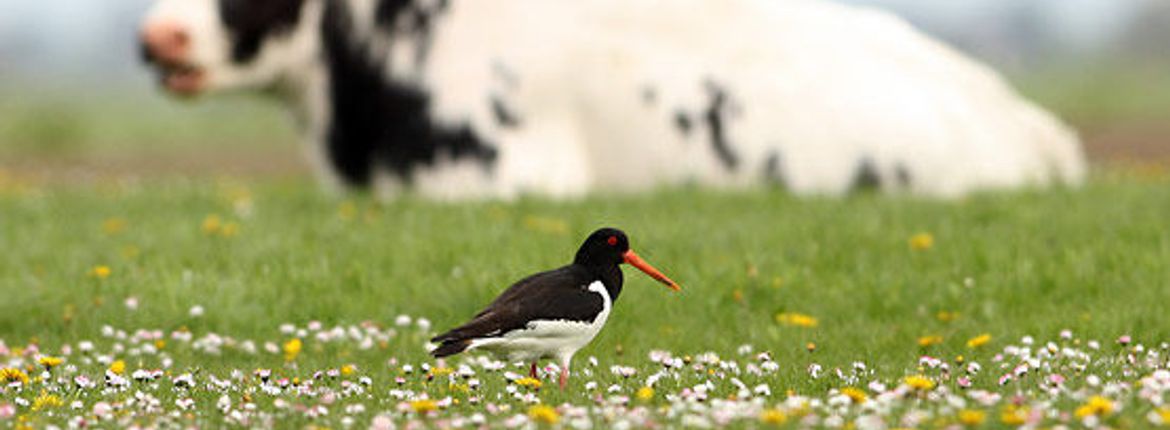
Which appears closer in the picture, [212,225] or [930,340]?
[930,340]

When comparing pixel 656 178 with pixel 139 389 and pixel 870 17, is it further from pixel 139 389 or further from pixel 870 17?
pixel 139 389

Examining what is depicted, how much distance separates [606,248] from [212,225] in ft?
18.3

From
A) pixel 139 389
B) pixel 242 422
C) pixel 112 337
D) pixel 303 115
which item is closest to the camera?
pixel 242 422

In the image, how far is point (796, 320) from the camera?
8.47 metres

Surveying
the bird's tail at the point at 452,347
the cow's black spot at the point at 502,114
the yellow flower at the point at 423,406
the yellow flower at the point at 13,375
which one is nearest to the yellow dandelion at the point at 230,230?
the cow's black spot at the point at 502,114

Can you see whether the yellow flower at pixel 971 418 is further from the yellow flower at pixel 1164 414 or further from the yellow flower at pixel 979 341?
the yellow flower at pixel 979 341

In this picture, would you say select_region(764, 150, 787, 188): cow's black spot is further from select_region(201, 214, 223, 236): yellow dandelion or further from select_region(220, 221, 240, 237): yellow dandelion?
select_region(201, 214, 223, 236): yellow dandelion

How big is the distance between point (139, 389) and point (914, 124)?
6.95 meters

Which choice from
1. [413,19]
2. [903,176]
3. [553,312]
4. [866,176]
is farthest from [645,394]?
[413,19]

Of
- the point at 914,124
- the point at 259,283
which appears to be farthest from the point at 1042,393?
the point at 914,124

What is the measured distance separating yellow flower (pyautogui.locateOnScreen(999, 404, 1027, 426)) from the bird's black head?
175 cm

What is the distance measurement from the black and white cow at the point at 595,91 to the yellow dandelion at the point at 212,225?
4.09ft

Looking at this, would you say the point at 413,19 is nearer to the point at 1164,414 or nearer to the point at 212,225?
the point at 212,225

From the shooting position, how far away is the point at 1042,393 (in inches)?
225
